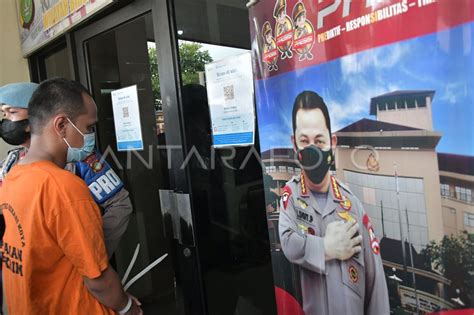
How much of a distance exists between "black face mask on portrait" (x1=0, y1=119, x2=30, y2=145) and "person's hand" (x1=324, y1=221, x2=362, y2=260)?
1510 mm

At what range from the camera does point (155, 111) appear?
2055 millimetres

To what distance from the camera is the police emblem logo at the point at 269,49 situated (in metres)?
1.11

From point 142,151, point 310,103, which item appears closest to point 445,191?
point 310,103

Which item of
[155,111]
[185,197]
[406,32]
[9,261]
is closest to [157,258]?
[185,197]

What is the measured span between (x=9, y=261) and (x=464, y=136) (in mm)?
1434

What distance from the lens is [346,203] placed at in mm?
980

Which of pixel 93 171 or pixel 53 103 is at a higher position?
pixel 53 103

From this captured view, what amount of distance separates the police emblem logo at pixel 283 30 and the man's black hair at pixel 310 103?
0.38 feet

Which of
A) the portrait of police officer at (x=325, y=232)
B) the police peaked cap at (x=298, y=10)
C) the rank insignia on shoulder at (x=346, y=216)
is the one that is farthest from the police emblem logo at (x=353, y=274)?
the police peaked cap at (x=298, y=10)

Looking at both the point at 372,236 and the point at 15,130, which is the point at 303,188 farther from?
the point at 15,130

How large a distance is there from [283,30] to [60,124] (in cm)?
83

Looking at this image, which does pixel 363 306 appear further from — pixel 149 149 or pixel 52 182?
pixel 149 149

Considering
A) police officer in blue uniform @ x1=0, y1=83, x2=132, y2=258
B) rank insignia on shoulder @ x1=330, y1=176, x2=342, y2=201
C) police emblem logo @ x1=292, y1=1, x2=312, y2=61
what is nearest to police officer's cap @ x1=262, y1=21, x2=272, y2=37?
police emblem logo @ x1=292, y1=1, x2=312, y2=61

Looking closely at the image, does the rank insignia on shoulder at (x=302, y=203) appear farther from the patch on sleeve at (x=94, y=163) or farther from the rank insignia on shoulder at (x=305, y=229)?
the patch on sleeve at (x=94, y=163)
